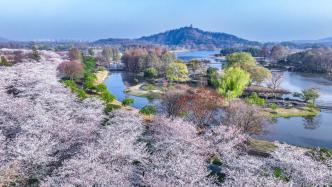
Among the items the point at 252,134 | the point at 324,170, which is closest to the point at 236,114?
the point at 252,134

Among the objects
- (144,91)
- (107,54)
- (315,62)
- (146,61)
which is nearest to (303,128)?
(144,91)

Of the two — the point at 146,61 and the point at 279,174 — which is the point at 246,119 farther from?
the point at 146,61

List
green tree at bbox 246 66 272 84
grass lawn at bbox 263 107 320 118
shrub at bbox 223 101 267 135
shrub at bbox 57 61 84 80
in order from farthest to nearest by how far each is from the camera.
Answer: shrub at bbox 57 61 84 80 < green tree at bbox 246 66 272 84 < grass lawn at bbox 263 107 320 118 < shrub at bbox 223 101 267 135

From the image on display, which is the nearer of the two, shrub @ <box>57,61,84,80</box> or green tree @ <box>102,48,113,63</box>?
shrub @ <box>57,61,84,80</box>

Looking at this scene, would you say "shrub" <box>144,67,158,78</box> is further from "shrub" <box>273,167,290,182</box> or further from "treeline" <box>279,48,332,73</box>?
"shrub" <box>273,167,290,182</box>

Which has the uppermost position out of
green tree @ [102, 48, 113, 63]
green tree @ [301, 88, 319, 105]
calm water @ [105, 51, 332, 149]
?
green tree @ [102, 48, 113, 63]

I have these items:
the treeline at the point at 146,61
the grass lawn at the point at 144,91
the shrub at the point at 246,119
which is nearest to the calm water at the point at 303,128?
the grass lawn at the point at 144,91

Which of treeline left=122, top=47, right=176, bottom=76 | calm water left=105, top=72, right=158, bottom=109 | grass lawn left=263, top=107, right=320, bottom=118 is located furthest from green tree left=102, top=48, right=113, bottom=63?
grass lawn left=263, top=107, right=320, bottom=118

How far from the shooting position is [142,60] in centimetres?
8481

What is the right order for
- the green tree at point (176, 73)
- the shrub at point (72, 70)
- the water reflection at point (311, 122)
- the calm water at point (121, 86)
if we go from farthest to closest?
the green tree at point (176, 73) < the shrub at point (72, 70) < the calm water at point (121, 86) < the water reflection at point (311, 122)

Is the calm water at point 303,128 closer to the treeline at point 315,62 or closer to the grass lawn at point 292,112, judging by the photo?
the grass lawn at point 292,112

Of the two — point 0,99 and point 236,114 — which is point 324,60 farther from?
point 0,99

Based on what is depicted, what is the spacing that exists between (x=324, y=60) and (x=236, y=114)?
68891 millimetres

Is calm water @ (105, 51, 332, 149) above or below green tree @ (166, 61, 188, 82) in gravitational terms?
below
